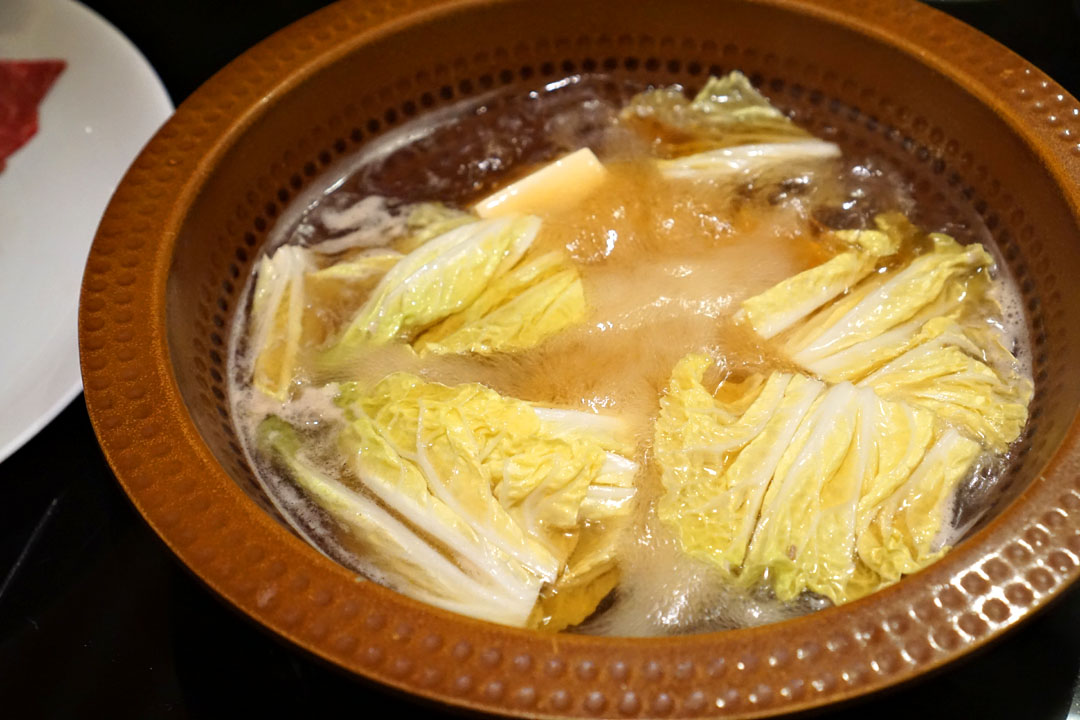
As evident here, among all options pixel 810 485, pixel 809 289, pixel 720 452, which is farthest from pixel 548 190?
pixel 810 485

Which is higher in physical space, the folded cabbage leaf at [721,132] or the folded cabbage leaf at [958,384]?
the folded cabbage leaf at [721,132]

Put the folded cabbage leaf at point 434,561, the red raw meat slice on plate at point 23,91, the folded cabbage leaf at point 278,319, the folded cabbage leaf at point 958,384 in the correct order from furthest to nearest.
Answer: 1. the red raw meat slice on plate at point 23,91
2. the folded cabbage leaf at point 278,319
3. the folded cabbage leaf at point 958,384
4. the folded cabbage leaf at point 434,561

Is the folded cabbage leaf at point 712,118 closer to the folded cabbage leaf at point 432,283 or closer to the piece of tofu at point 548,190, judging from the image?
the piece of tofu at point 548,190

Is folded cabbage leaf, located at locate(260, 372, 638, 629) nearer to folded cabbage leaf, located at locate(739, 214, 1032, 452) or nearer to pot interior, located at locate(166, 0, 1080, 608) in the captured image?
pot interior, located at locate(166, 0, 1080, 608)

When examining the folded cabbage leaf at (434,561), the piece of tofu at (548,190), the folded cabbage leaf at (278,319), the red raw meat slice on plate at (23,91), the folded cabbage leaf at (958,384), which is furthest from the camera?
the red raw meat slice on plate at (23,91)

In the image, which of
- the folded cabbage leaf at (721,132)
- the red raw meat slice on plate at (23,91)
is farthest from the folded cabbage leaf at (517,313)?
the red raw meat slice on plate at (23,91)

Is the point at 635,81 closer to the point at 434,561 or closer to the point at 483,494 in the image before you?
the point at 483,494
